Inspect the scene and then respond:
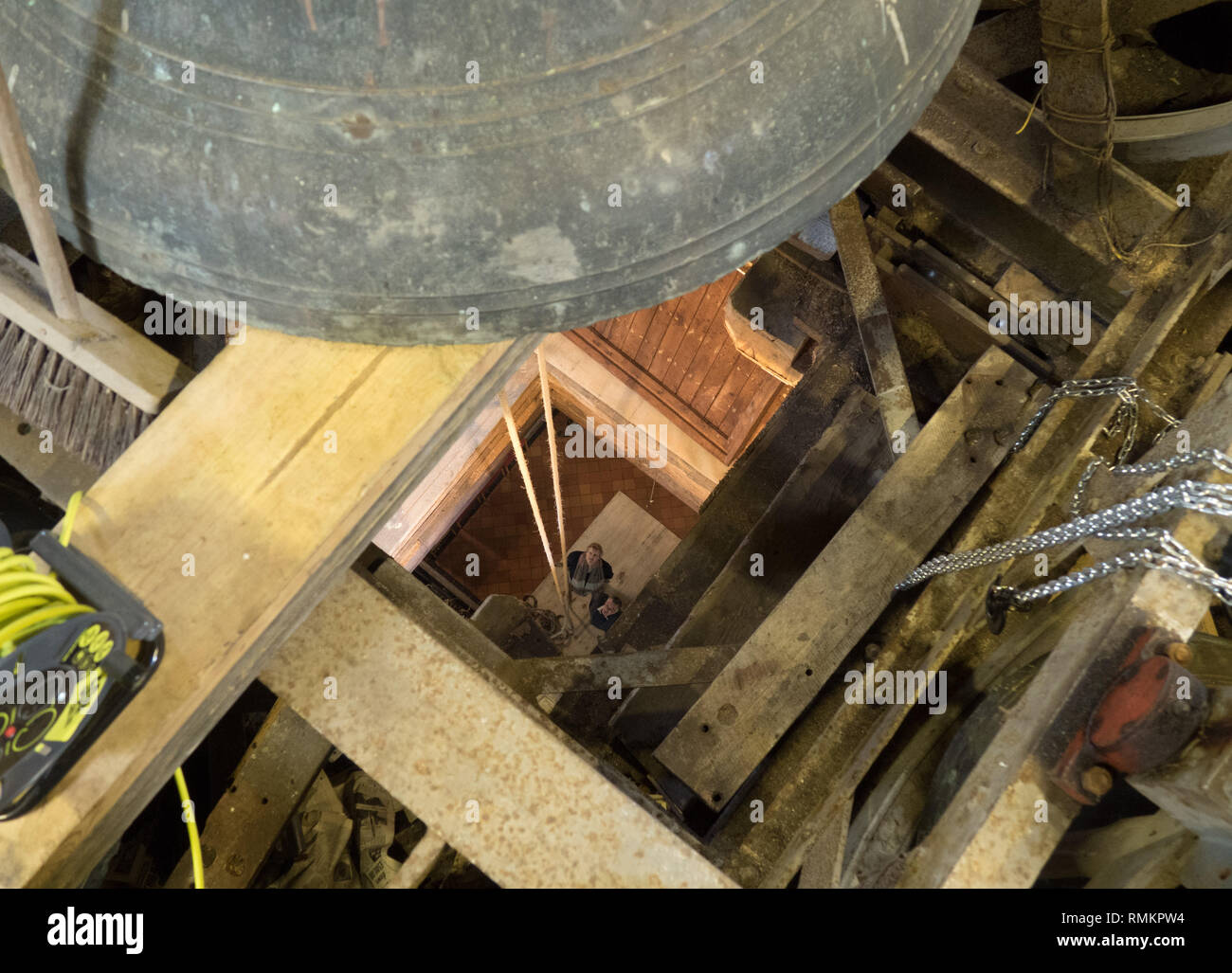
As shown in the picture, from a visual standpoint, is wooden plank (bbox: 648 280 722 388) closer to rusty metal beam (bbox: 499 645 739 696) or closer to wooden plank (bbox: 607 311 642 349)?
wooden plank (bbox: 607 311 642 349)

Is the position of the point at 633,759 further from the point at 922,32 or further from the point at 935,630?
the point at 922,32

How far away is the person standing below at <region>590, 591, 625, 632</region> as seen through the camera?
23.5 ft

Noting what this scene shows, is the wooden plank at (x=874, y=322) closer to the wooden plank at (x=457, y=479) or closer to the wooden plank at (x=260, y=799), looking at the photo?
the wooden plank at (x=260, y=799)

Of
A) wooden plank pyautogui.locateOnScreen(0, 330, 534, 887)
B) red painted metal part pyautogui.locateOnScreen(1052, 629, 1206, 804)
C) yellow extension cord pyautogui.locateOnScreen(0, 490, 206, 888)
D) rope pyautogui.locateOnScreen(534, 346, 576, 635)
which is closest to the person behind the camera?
yellow extension cord pyautogui.locateOnScreen(0, 490, 206, 888)

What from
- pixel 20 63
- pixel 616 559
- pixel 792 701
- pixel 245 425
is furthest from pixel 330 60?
pixel 616 559

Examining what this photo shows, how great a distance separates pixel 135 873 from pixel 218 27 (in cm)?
227

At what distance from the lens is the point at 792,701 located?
8.55 feet

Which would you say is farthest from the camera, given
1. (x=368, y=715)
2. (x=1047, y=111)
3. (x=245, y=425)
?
(x=1047, y=111)

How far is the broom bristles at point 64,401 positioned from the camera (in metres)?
1.72

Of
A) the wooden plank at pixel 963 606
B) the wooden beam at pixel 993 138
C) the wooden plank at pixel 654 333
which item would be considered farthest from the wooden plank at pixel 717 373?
the wooden plank at pixel 963 606

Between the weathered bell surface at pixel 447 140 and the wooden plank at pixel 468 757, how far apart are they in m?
0.80

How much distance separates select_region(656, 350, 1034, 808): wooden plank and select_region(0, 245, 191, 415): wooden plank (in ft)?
5.10

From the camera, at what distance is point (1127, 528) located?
72.7 inches

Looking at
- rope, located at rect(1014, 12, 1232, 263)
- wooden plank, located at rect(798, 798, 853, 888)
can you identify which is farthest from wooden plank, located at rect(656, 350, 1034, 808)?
rope, located at rect(1014, 12, 1232, 263)
